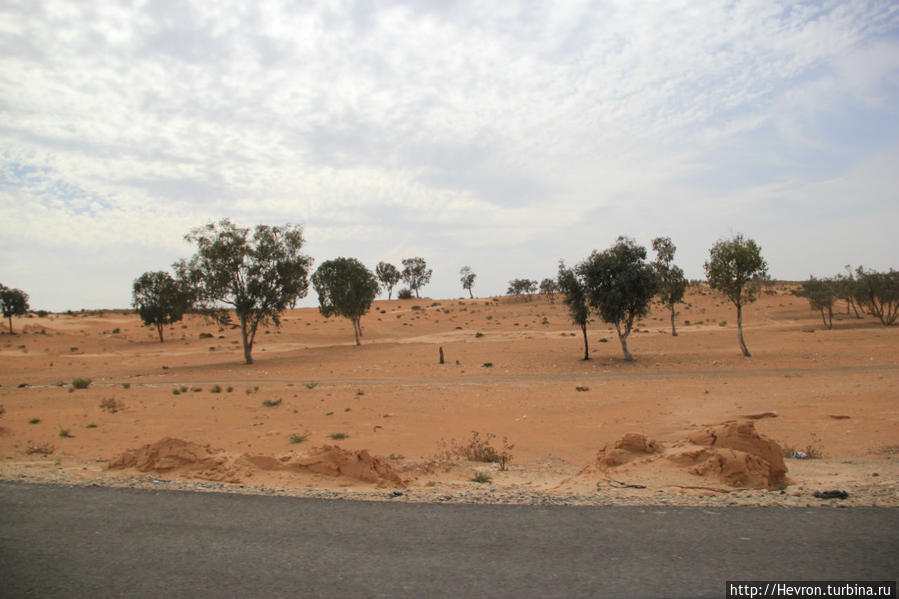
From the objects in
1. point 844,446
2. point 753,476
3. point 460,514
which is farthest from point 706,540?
point 844,446

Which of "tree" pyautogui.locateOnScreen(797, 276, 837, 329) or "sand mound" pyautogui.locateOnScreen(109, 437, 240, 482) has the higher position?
"tree" pyautogui.locateOnScreen(797, 276, 837, 329)

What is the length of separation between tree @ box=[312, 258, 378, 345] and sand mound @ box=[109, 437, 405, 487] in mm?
45233

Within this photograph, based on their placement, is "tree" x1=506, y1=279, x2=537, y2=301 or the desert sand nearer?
the desert sand

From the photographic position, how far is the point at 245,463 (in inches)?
439

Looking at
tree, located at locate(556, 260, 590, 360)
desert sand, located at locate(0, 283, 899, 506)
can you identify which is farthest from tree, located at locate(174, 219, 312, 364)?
tree, located at locate(556, 260, 590, 360)

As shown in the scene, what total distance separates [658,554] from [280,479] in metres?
7.14

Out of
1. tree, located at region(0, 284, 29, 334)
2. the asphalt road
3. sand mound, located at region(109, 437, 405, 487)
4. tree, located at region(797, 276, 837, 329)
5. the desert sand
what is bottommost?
the desert sand

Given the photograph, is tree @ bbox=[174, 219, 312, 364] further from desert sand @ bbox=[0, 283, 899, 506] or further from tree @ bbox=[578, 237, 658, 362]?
tree @ bbox=[578, 237, 658, 362]

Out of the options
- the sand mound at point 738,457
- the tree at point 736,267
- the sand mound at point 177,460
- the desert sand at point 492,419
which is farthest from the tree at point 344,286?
the sand mound at point 738,457

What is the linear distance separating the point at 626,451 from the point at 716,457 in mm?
1993

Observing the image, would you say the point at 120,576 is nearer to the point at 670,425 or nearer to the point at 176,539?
the point at 176,539

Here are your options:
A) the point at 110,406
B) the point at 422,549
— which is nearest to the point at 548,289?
the point at 110,406

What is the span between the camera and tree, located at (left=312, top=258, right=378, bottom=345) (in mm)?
56375

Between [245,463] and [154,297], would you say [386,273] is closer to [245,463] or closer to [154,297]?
[154,297]
